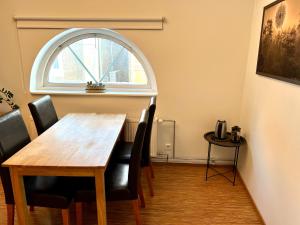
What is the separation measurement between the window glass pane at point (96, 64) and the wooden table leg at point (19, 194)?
5.94 feet

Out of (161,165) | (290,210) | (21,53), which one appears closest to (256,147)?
(290,210)

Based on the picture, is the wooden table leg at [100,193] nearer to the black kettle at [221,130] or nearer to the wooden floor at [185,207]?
the wooden floor at [185,207]

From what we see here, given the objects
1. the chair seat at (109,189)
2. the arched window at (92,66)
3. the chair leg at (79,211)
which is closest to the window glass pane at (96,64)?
the arched window at (92,66)

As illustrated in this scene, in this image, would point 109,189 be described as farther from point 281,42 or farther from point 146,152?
point 281,42

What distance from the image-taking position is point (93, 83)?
314 cm

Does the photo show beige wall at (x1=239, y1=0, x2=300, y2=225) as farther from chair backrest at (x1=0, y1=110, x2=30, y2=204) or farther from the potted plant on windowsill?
the potted plant on windowsill

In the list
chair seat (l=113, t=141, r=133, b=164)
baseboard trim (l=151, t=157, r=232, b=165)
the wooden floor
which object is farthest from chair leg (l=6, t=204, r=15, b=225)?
baseboard trim (l=151, t=157, r=232, b=165)

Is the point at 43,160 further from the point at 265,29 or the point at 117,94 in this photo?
the point at 265,29

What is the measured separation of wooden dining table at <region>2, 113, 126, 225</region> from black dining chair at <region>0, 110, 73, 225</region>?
82 millimetres

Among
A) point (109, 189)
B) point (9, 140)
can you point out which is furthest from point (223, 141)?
point (9, 140)

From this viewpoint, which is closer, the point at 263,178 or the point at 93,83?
the point at 263,178

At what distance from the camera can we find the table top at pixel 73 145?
1.61m

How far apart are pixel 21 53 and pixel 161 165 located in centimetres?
217

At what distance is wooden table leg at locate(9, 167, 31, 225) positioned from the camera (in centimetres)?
161
